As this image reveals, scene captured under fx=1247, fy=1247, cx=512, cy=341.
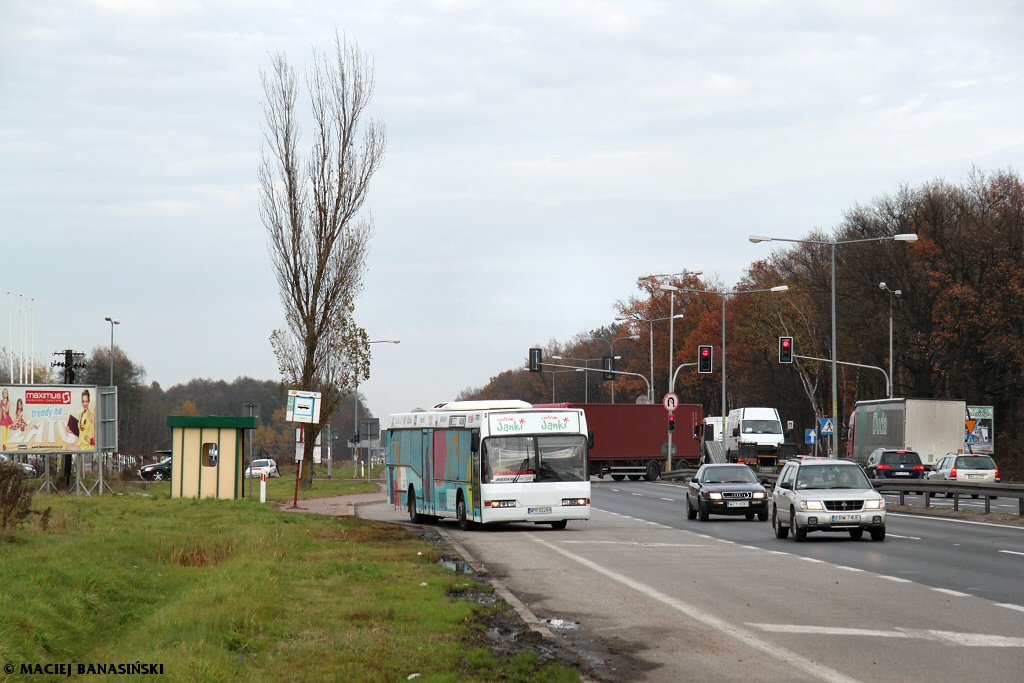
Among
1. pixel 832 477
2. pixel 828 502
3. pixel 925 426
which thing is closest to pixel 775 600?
pixel 828 502

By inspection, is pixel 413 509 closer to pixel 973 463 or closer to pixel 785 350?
pixel 785 350

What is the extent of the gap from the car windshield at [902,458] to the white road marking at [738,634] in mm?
34999

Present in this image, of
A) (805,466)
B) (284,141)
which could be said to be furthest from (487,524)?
(284,141)

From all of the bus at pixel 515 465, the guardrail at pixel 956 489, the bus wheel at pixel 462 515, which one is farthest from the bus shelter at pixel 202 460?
the guardrail at pixel 956 489

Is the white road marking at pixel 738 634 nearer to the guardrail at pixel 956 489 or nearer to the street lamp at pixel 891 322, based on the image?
the guardrail at pixel 956 489

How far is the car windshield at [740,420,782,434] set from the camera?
222 feet

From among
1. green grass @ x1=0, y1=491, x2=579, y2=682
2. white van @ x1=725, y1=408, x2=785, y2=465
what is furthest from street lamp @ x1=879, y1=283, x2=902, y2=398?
green grass @ x1=0, y1=491, x2=579, y2=682

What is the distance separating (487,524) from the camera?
31.0 m

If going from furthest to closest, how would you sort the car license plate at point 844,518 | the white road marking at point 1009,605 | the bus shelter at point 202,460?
the bus shelter at point 202,460
the car license plate at point 844,518
the white road marking at point 1009,605

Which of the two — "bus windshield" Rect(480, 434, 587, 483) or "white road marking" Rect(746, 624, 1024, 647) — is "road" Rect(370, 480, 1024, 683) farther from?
"bus windshield" Rect(480, 434, 587, 483)

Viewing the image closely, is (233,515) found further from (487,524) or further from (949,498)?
(949,498)

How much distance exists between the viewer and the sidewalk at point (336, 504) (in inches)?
1313

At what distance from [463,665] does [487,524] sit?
22064mm

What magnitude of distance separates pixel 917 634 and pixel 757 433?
57301 mm
